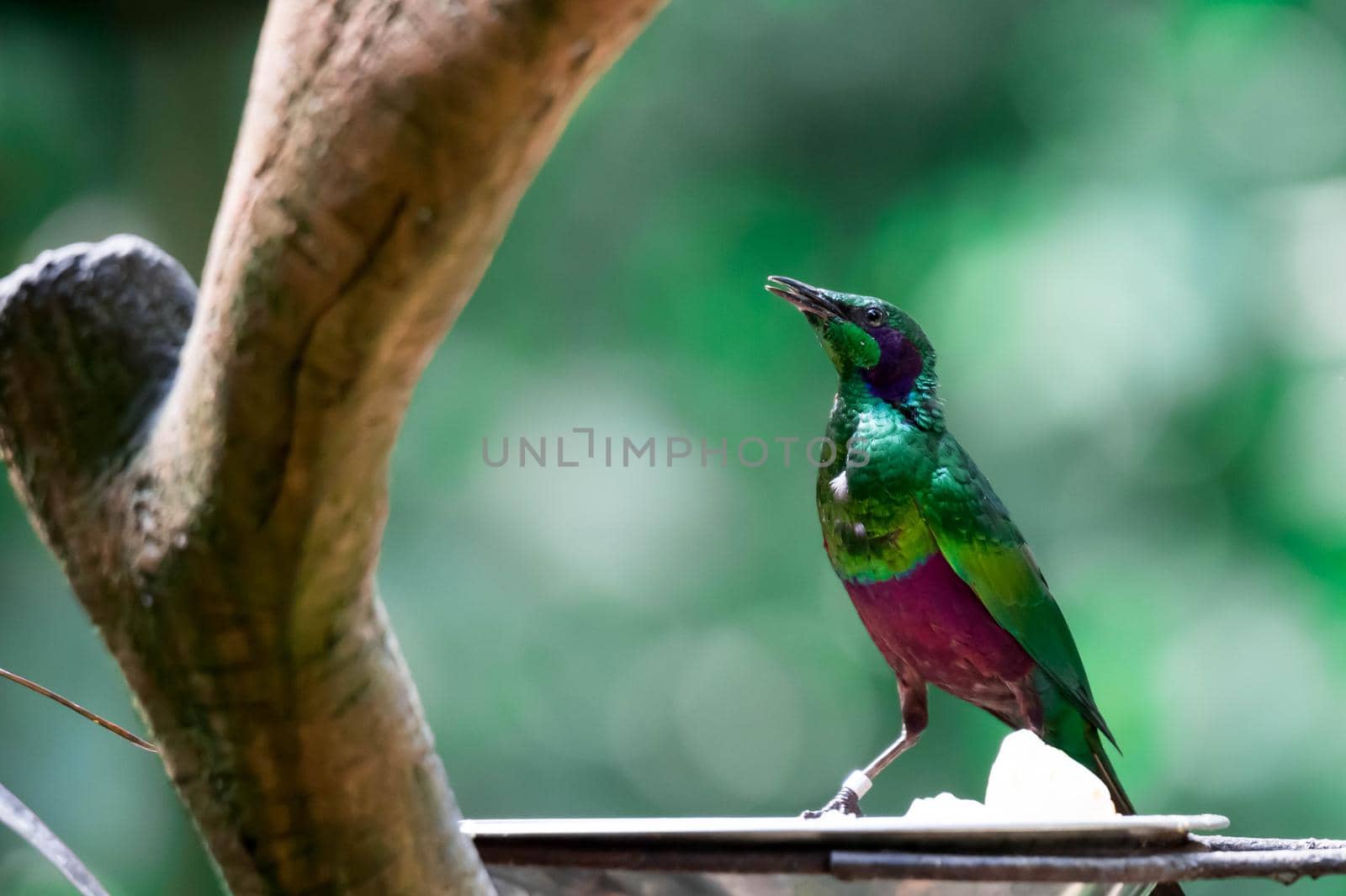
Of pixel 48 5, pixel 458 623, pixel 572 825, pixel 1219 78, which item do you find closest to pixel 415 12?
pixel 572 825

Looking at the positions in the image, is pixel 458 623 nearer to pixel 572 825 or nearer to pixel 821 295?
pixel 821 295

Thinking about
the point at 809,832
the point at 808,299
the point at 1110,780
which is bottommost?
the point at 1110,780

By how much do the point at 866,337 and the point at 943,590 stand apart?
0.69ft

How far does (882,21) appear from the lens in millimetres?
2104

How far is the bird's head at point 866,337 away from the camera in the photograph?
3.11ft

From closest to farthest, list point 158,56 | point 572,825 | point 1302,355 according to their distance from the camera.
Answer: point 572,825 → point 1302,355 → point 158,56

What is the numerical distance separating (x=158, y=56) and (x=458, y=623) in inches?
47.7

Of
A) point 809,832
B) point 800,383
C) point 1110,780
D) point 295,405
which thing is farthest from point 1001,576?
point 800,383

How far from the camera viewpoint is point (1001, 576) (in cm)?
87

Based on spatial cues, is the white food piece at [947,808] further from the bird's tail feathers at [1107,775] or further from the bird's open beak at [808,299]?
the bird's open beak at [808,299]

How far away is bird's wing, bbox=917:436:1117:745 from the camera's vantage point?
0.87 m

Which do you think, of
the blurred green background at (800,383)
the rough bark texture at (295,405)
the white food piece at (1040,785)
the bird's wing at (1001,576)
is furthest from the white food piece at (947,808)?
the blurred green background at (800,383)

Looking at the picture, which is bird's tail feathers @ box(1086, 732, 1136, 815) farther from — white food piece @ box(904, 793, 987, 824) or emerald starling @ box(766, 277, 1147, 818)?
white food piece @ box(904, 793, 987, 824)

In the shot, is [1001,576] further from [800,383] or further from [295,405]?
[800,383]
